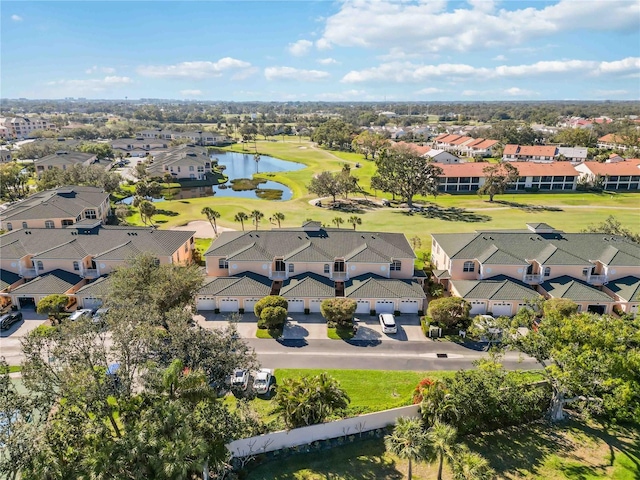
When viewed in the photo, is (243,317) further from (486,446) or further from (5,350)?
(486,446)

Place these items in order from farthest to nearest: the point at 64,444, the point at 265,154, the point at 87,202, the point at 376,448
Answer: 1. the point at 265,154
2. the point at 87,202
3. the point at 376,448
4. the point at 64,444

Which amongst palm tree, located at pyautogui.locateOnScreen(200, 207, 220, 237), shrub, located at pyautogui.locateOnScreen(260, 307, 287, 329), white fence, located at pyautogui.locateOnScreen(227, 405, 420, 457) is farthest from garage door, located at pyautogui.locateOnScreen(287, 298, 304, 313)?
palm tree, located at pyautogui.locateOnScreen(200, 207, 220, 237)

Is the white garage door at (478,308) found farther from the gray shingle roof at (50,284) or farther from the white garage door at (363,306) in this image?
the gray shingle roof at (50,284)

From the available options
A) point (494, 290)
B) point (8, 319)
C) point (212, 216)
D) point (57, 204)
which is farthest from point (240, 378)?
point (57, 204)

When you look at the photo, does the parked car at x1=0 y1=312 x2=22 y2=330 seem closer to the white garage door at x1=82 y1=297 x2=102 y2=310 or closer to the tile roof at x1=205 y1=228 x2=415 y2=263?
the white garage door at x1=82 y1=297 x2=102 y2=310

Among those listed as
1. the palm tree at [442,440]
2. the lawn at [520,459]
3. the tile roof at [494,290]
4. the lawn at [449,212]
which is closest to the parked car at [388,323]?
the tile roof at [494,290]

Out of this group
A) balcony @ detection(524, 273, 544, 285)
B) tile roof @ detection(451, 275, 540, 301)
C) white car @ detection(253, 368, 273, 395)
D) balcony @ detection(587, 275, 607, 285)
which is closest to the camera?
white car @ detection(253, 368, 273, 395)

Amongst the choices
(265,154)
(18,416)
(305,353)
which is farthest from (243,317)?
(265,154)
